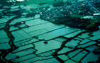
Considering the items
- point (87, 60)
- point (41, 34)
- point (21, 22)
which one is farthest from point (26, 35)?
point (87, 60)

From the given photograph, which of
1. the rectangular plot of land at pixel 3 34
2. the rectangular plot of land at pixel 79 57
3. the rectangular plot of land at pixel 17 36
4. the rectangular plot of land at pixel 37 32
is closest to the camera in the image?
the rectangular plot of land at pixel 79 57

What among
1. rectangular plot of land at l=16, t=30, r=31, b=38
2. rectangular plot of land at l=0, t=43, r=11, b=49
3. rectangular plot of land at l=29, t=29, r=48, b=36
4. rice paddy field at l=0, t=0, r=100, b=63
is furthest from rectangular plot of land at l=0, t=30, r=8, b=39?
rectangular plot of land at l=29, t=29, r=48, b=36

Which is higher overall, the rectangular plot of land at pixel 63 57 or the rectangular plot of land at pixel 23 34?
the rectangular plot of land at pixel 23 34

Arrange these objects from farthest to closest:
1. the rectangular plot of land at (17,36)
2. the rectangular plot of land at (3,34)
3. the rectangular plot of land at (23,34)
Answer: the rectangular plot of land at (3,34) → the rectangular plot of land at (23,34) → the rectangular plot of land at (17,36)

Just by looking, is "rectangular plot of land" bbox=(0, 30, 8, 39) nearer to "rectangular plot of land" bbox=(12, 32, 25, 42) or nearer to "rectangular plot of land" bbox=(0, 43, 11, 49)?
"rectangular plot of land" bbox=(12, 32, 25, 42)

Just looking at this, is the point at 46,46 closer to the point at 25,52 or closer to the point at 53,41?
the point at 53,41

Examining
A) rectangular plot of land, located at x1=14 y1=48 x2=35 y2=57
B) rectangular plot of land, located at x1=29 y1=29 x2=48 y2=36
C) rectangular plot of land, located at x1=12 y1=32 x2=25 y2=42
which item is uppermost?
rectangular plot of land, located at x1=29 y1=29 x2=48 y2=36

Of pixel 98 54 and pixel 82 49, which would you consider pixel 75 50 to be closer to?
pixel 82 49

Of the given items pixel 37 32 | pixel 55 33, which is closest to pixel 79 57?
pixel 55 33

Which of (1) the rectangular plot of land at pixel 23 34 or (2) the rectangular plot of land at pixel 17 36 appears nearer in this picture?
(2) the rectangular plot of land at pixel 17 36

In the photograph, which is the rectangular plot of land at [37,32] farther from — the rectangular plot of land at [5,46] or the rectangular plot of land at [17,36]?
the rectangular plot of land at [5,46]

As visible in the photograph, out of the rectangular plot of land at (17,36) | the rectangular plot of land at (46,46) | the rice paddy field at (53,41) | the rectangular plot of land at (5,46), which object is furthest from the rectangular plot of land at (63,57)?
the rectangular plot of land at (17,36)
